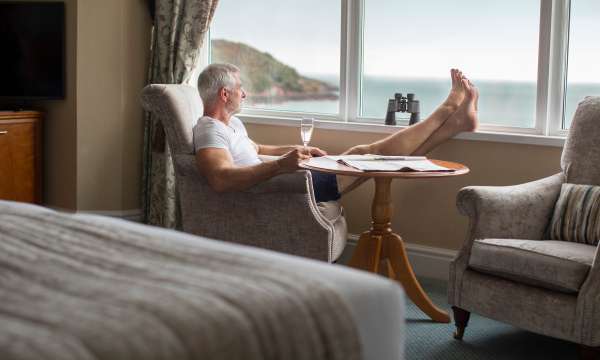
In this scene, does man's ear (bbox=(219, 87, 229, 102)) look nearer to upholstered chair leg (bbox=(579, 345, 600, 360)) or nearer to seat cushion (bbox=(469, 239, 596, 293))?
seat cushion (bbox=(469, 239, 596, 293))

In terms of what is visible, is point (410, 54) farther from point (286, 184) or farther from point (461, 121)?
point (286, 184)

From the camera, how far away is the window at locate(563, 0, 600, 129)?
395 centimetres

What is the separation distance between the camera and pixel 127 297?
4.92 ft


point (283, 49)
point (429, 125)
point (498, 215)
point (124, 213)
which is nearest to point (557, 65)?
point (429, 125)

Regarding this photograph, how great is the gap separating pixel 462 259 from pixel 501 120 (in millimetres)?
1150

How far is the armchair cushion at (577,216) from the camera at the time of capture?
3.36 meters

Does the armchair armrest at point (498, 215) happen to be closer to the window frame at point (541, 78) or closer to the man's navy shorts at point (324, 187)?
the window frame at point (541, 78)

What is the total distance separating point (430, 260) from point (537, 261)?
1.37 meters

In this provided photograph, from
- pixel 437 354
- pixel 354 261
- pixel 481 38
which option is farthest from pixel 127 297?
pixel 481 38

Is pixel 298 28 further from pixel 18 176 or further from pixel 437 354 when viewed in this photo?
pixel 437 354

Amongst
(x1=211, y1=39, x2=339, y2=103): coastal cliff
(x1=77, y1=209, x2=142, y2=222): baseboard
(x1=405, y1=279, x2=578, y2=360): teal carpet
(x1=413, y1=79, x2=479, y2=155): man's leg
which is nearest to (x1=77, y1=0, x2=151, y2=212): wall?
(x1=77, y1=209, x2=142, y2=222): baseboard

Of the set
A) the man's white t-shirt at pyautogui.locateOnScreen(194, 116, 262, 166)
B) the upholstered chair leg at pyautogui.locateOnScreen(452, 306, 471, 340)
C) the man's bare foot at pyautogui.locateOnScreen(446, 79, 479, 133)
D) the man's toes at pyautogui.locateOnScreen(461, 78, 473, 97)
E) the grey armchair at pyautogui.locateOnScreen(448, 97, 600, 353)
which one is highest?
the man's toes at pyautogui.locateOnScreen(461, 78, 473, 97)

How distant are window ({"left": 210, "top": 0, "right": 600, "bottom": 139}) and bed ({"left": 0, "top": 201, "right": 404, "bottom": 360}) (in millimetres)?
2621

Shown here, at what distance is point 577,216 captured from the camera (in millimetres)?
3404
